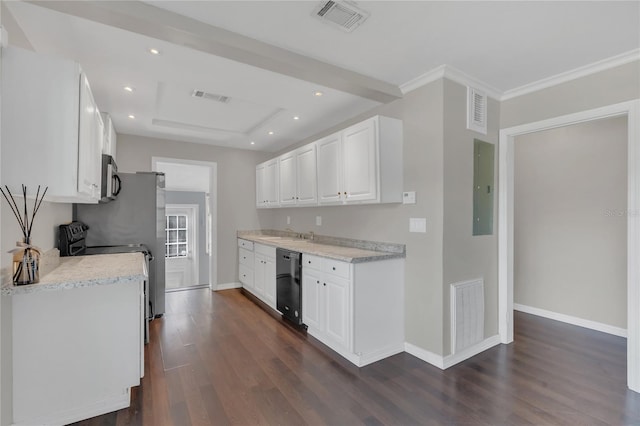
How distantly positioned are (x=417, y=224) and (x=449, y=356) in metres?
1.17

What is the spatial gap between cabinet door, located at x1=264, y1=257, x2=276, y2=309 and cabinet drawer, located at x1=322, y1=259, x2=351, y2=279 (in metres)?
1.17

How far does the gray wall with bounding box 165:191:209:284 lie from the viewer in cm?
829

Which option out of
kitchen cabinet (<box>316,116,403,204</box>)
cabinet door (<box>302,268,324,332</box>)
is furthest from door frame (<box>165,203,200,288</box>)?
kitchen cabinet (<box>316,116,403,204</box>)

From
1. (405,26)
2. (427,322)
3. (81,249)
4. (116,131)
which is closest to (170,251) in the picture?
(116,131)

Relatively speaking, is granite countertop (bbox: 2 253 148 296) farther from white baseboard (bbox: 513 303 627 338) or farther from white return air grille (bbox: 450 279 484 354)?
white baseboard (bbox: 513 303 627 338)

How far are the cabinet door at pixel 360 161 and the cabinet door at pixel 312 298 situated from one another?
88cm

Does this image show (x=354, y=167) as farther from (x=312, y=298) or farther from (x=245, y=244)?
(x=245, y=244)

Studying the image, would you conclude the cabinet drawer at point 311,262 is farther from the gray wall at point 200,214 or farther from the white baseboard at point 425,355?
the gray wall at point 200,214

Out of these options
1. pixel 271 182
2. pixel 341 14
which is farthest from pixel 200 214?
pixel 341 14

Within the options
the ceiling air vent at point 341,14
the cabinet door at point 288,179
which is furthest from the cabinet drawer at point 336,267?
the ceiling air vent at point 341,14

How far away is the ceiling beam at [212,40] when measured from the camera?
1703 mm

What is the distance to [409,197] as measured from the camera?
2.86 meters

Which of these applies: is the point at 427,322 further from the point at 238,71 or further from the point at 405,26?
the point at 238,71

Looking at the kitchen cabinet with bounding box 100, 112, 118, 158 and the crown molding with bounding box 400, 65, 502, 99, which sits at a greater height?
the crown molding with bounding box 400, 65, 502, 99
